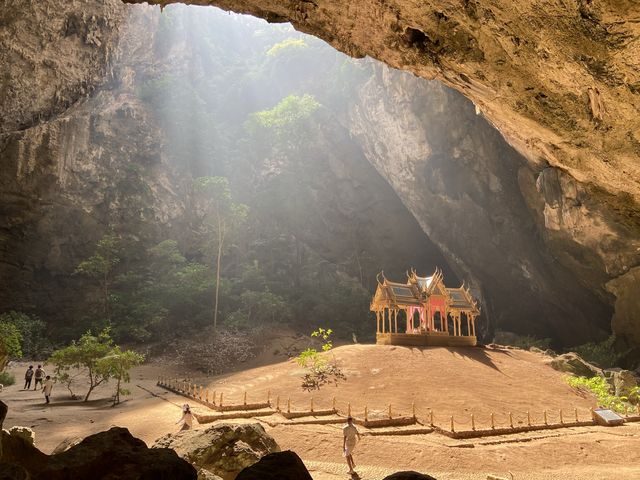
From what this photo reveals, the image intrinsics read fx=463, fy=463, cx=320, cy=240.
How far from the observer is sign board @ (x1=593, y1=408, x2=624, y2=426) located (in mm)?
16500

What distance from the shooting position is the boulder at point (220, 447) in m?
8.55

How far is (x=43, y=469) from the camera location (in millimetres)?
3803

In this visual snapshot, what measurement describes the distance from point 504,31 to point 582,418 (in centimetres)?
1659

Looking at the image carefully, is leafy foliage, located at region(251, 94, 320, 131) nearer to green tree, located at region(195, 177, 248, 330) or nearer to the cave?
the cave

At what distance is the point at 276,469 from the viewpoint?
3.84 metres

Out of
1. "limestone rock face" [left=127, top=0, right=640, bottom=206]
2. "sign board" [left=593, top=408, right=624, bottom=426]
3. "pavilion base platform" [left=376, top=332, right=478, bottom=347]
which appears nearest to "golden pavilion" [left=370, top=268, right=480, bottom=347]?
"pavilion base platform" [left=376, top=332, right=478, bottom=347]

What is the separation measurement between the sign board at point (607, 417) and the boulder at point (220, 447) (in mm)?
13431

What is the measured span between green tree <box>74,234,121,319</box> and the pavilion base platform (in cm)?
2129

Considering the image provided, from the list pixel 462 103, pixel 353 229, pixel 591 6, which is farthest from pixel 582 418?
pixel 353 229

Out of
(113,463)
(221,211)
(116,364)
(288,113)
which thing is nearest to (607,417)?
(113,463)

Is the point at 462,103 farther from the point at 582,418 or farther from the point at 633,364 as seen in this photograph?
the point at 582,418

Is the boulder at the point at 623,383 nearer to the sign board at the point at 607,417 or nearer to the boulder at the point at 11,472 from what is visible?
the sign board at the point at 607,417

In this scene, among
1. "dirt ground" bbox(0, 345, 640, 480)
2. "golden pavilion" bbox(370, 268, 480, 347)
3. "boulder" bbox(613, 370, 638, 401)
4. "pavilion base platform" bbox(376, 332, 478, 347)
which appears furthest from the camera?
"golden pavilion" bbox(370, 268, 480, 347)

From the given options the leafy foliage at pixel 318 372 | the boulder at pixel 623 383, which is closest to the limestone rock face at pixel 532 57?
the leafy foliage at pixel 318 372
